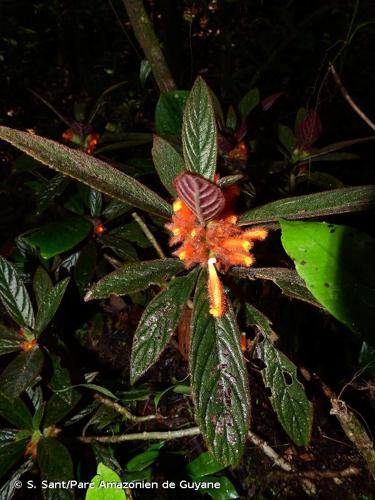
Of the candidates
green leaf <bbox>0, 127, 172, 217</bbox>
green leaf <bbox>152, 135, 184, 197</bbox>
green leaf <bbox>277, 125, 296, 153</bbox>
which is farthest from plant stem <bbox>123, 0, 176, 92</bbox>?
green leaf <bbox>0, 127, 172, 217</bbox>

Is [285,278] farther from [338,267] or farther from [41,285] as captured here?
[41,285]

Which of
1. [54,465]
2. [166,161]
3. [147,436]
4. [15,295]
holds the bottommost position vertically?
[147,436]

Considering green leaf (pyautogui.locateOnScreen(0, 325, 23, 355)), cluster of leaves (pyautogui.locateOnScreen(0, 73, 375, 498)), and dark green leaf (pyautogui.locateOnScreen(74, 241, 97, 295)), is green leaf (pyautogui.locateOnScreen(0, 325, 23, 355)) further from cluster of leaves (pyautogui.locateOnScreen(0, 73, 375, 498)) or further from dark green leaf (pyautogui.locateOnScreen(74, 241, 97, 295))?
dark green leaf (pyautogui.locateOnScreen(74, 241, 97, 295))

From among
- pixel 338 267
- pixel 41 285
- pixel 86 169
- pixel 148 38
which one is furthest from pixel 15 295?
pixel 148 38

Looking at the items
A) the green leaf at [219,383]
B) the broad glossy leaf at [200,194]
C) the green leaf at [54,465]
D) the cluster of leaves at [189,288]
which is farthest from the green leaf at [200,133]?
the green leaf at [54,465]

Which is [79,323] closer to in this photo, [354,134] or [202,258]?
[202,258]

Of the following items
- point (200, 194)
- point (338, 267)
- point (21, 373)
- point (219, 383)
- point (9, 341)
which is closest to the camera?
point (338, 267)
